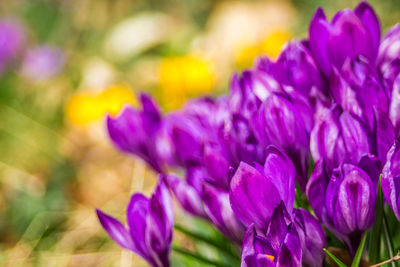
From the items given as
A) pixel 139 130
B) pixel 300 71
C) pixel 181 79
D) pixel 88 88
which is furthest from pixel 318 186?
pixel 88 88

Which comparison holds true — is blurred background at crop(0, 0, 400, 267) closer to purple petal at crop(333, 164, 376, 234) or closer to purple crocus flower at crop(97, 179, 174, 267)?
purple crocus flower at crop(97, 179, 174, 267)

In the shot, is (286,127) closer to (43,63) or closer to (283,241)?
(283,241)

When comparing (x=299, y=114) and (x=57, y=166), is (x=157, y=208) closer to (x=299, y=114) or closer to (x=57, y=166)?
(x=299, y=114)

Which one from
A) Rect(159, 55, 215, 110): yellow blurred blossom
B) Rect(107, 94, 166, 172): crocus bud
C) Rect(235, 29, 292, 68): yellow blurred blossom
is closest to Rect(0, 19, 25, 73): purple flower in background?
Rect(159, 55, 215, 110): yellow blurred blossom

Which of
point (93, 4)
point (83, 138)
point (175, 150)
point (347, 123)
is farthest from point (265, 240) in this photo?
point (93, 4)

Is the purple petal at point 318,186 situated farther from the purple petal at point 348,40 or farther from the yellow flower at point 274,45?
the yellow flower at point 274,45

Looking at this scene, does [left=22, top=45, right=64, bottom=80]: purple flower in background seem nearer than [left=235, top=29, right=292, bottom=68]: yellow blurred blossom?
No

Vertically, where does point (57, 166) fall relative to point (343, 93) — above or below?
above
